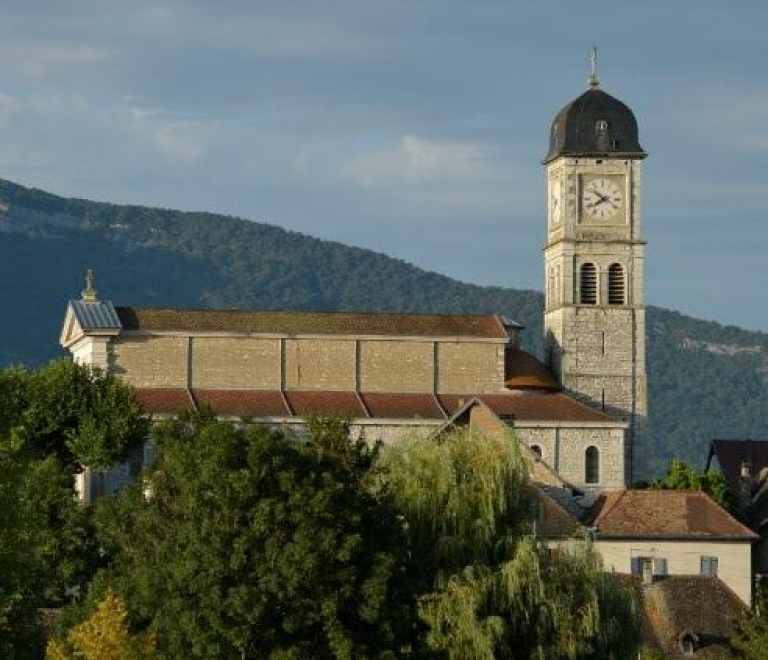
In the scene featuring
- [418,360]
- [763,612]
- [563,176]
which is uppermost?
[563,176]

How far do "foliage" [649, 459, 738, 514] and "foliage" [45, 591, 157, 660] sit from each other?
4802 centimetres

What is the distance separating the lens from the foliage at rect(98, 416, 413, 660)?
55.1m

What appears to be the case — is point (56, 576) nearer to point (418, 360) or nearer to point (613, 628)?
point (613, 628)

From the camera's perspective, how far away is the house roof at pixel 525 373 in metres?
110

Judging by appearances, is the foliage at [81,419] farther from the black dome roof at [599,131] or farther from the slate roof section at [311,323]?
the black dome roof at [599,131]

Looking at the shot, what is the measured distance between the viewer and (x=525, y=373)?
366ft

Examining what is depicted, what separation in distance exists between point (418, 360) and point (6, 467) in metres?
56.8

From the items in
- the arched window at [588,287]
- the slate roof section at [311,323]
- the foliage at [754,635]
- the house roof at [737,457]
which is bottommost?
the foliage at [754,635]

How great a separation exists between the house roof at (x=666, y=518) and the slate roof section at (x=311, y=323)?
17.1 meters

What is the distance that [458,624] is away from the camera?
198ft

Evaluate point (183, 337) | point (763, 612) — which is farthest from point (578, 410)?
point (763, 612)

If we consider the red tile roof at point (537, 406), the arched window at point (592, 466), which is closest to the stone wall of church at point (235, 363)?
the red tile roof at point (537, 406)

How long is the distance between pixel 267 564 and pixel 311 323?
5535cm

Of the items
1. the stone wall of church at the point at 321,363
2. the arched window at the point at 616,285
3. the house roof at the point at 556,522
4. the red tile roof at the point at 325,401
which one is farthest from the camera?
the arched window at the point at 616,285
